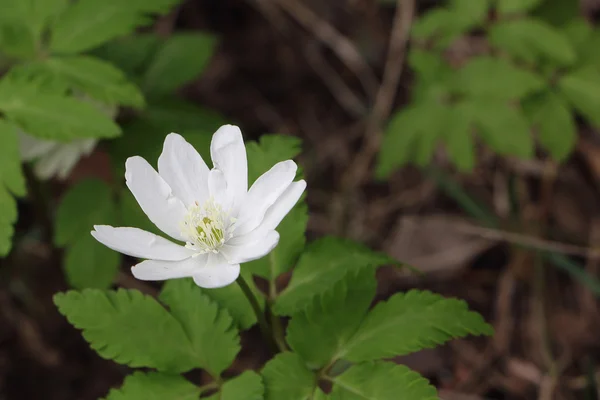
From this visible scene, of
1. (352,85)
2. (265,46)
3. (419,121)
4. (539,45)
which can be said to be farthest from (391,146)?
(265,46)

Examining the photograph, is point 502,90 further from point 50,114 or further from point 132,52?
point 50,114

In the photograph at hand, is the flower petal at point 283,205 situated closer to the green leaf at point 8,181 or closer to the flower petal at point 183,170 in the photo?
the flower petal at point 183,170

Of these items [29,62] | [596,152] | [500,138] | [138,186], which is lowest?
[596,152]

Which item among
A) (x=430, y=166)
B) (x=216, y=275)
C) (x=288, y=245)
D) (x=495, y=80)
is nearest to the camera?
(x=216, y=275)

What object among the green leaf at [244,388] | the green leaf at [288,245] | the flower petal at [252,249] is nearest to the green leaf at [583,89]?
the green leaf at [288,245]

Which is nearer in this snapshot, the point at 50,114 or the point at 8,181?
the point at 8,181

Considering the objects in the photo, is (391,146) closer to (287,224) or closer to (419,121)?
(419,121)

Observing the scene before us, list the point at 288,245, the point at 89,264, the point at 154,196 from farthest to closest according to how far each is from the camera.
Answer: the point at 89,264, the point at 288,245, the point at 154,196

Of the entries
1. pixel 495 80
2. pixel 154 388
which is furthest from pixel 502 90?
pixel 154 388
